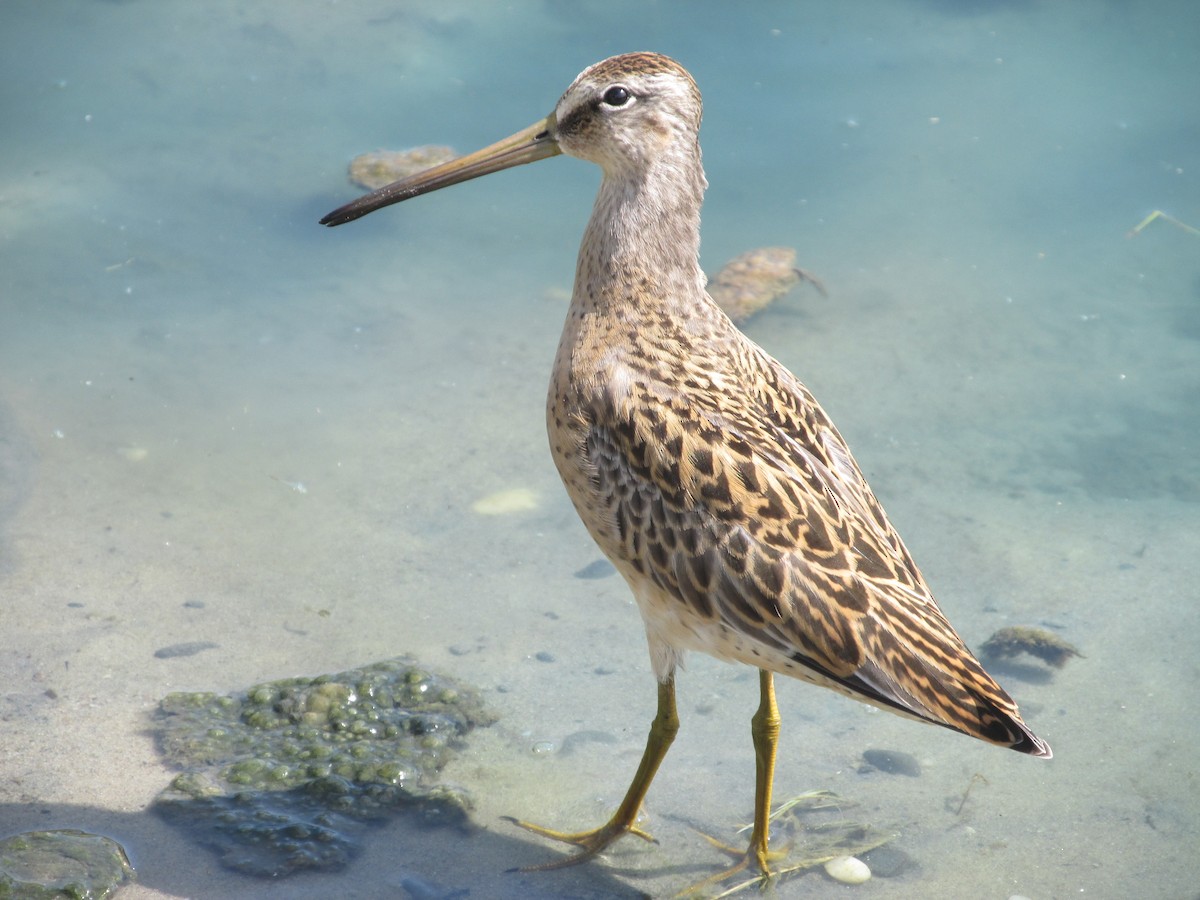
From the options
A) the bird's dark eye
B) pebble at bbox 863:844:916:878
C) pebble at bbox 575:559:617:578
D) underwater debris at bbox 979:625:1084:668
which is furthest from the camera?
pebble at bbox 575:559:617:578

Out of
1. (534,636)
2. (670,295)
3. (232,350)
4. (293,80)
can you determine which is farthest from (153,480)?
(293,80)

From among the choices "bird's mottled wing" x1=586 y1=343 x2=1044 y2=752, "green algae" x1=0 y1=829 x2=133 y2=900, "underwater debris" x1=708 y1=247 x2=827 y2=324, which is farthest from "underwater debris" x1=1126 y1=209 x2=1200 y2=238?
"green algae" x1=0 y1=829 x2=133 y2=900

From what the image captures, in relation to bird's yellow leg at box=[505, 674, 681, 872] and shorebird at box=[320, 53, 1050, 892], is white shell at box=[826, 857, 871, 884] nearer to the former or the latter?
shorebird at box=[320, 53, 1050, 892]

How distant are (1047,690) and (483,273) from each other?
10.4ft

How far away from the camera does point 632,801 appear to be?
12.0 feet

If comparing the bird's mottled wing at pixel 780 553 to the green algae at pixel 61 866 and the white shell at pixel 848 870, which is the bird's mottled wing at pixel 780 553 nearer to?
the white shell at pixel 848 870

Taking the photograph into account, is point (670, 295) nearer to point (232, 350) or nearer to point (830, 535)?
point (830, 535)

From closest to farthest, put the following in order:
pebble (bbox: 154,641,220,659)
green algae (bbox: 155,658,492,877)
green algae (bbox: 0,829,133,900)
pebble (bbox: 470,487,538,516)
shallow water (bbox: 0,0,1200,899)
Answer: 1. green algae (bbox: 0,829,133,900)
2. green algae (bbox: 155,658,492,877)
3. shallow water (bbox: 0,0,1200,899)
4. pebble (bbox: 154,641,220,659)
5. pebble (bbox: 470,487,538,516)

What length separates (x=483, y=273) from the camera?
20.1ft

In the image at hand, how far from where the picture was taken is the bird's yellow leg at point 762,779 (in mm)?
3617

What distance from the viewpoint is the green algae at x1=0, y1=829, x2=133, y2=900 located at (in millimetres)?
3109

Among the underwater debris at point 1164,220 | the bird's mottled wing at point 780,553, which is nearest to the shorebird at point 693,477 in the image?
the bird's mottled wing at point 780,553

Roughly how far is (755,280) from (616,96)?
2.73 metres

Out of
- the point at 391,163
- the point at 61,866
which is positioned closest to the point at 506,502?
the point at 61,866
